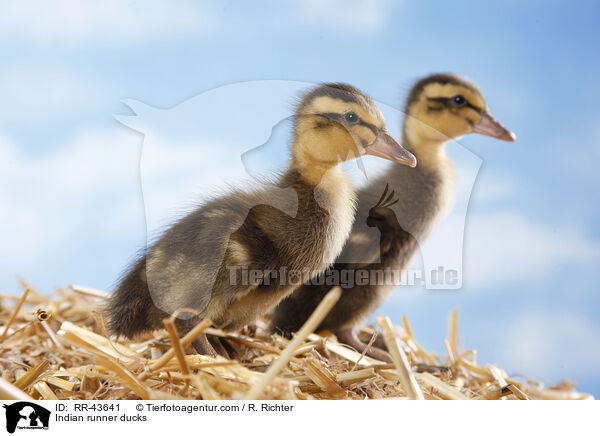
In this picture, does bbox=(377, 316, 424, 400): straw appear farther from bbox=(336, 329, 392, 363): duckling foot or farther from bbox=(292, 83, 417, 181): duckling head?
bbox=(336, 329, 392, 363): duckling foot

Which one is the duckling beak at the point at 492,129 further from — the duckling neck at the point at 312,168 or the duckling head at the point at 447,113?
the duckling neck at the point at 312,168

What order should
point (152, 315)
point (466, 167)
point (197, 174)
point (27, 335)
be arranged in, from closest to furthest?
point (197, 174) < point (152, 315) < point (466, 167) < point (27, 335)

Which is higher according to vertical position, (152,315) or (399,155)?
(399,155)

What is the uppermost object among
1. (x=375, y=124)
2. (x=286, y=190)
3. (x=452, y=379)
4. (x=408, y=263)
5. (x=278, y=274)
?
(x=375, y=124)

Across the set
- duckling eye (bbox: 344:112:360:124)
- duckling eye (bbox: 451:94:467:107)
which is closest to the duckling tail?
duckling eye (bbox: 344:112:360:124)

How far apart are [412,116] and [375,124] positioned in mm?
634

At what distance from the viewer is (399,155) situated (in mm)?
1352

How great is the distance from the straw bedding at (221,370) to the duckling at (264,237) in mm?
85

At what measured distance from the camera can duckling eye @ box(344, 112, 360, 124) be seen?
1.31 metres

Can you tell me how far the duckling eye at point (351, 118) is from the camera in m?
1.31

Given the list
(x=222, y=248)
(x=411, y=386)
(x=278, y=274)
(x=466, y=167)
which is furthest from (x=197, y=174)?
(x=466, y=167)

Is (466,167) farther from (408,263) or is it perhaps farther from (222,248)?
(222,248)
